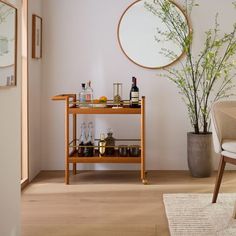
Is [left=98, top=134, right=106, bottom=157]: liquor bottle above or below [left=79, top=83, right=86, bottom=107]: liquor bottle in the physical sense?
below

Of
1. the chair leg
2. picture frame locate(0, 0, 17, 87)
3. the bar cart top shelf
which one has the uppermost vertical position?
picture frame locate(0, 0, 17, 87)

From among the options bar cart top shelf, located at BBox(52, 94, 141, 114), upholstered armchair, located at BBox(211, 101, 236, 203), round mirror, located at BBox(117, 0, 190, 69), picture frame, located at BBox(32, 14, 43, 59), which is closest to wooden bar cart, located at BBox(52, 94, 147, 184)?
bar cart top shelf, located at BBox(52, 94, 141, 114)

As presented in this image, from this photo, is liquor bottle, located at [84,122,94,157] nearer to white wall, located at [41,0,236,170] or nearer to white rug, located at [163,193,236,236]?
white wall, located at [41,0,236,170]

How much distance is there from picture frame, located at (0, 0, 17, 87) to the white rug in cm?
139

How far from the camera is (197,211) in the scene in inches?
126

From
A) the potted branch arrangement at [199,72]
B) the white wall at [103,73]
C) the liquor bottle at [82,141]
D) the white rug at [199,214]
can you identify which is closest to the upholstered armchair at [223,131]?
the white rug at [199,214]

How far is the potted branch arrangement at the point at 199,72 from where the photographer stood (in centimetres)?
426

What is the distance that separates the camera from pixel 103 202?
3.48 metres

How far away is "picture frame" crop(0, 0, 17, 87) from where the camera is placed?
2170 mm

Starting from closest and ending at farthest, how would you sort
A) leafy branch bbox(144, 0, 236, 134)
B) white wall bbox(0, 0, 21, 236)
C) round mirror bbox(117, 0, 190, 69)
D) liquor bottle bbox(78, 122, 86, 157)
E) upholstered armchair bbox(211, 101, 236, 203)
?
1. white wall bbox(0, 0, 21, 236)
2. upholstered armchair bbox(211, 101, 236, 203)
3. liquor bottle bbox(78, 122, 86, 157)
4. leafy branch bbox(144, 0, 236, 134)
5. round mirror bbox(117, 0, 190, 69)

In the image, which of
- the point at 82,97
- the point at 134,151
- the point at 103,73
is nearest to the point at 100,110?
the point at 82,97

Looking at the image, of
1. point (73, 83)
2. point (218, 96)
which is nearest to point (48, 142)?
point (73, 83)

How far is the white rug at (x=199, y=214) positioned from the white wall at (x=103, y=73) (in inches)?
42.9

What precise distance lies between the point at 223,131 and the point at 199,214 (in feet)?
2.30
